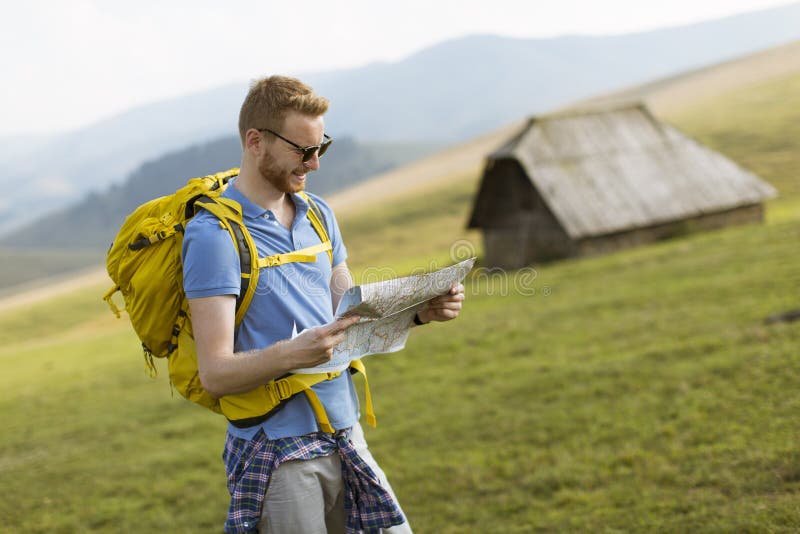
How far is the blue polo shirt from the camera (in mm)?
3275

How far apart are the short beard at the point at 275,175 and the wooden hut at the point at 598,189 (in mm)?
25384

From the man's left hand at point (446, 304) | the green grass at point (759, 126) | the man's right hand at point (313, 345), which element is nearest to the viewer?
the man's right hand at point (313, 345)

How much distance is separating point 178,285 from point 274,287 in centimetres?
41

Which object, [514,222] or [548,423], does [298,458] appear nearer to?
[548,423]

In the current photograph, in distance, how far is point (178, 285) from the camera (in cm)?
348

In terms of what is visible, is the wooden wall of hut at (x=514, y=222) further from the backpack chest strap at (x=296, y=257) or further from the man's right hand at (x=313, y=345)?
the man's right hand at (x=313, y=345)

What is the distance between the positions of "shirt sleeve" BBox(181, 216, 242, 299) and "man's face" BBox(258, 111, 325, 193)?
13.8 inches

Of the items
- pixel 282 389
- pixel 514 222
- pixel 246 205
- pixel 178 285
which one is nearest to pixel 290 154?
pixel 246 205

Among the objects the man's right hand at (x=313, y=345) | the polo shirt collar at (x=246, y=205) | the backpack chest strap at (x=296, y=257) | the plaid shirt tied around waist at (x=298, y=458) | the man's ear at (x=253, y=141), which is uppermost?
the man's ear at (x=253, y=141)

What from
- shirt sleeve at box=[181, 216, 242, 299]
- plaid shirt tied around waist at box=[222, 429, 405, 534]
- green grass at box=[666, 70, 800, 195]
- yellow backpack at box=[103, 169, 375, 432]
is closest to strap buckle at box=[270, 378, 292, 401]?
yellow backpack at box=[103, 169, 375, 432]

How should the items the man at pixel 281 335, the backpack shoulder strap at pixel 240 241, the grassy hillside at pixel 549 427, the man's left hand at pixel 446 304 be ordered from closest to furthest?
1. the man at pixel 281 335
2. the backpack shoulder strap at pixel 240 241
3. the man's left hand at pixel 446 304
4. the grassy hillside at pixel 549 427

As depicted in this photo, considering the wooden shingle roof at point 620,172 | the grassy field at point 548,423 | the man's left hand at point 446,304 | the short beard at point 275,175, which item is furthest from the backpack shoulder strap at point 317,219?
the wooden shingle roof at point 620,172

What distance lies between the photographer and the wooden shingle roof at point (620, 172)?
29453 millimetres

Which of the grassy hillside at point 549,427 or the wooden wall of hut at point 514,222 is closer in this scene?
the grassy hillside at point 549,427
